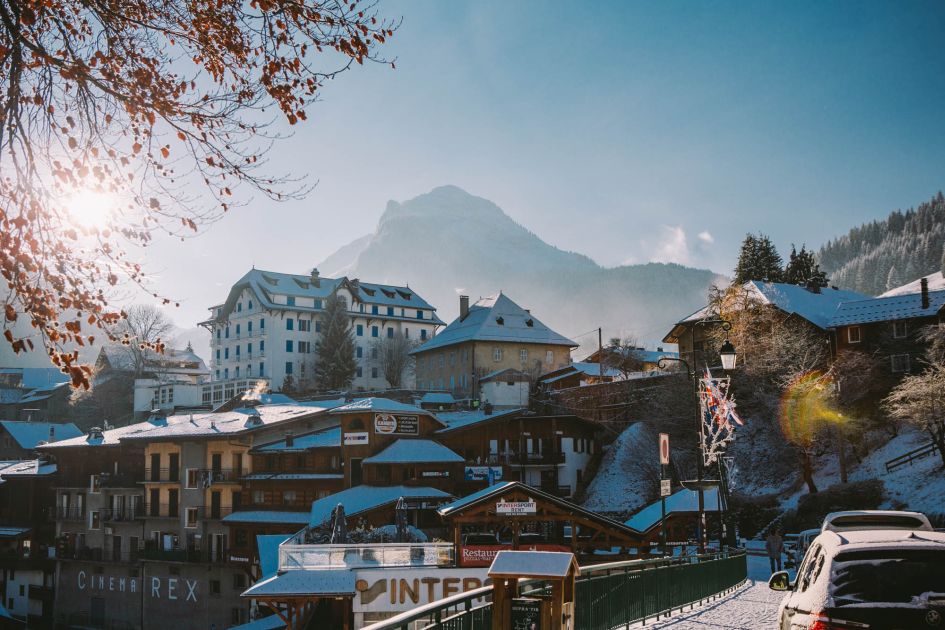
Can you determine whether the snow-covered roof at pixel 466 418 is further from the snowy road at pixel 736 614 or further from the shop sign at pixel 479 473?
the snowy road at pixel 736 614

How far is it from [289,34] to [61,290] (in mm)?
4234

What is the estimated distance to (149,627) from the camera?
55844 millimetres

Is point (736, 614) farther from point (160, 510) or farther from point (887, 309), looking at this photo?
point (160, 510)

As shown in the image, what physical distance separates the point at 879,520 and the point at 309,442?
4270 cm

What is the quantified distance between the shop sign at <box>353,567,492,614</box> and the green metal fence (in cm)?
1065

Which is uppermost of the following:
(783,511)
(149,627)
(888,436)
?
(888,436)

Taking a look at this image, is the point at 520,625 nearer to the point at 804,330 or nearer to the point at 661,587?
the point at 661,587

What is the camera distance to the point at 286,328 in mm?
97000

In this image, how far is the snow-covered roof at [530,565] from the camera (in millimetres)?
8969

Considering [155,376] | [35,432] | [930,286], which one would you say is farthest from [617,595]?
[155,376]

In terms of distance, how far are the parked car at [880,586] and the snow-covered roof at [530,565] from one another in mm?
2419

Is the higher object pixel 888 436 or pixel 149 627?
pixel 888 436

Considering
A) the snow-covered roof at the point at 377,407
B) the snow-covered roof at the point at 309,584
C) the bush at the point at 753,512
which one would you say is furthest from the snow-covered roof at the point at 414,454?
the snow-covered roof at the point at 309,584

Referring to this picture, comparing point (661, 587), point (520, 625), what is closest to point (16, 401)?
point (661, 587)
